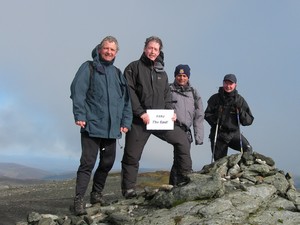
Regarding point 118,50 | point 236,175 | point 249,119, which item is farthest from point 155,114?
point 249,119

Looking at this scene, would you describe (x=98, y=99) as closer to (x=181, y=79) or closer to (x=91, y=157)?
(x=91, y=157)

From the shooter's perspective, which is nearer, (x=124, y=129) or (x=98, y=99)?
(x=98, y=99)

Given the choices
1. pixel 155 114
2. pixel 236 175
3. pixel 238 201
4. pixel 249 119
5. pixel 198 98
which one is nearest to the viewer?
pixel 238 201

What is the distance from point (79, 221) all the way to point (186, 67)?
6123 mm

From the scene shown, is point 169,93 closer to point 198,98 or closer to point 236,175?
point 198,98

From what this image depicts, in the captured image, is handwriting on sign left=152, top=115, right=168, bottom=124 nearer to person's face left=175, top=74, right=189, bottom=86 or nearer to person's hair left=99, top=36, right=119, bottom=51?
person's face left=175, top=74, right=189, bottom=86

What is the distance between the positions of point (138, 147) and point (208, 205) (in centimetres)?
290

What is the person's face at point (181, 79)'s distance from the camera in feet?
45.0

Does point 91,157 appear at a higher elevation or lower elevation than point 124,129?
lower

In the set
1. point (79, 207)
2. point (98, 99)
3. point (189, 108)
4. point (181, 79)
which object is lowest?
point (79, 207)

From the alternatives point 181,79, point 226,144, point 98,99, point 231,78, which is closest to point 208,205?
point 98,99

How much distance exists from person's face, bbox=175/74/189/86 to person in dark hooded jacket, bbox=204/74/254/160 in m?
1.80

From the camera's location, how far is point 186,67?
539 inches

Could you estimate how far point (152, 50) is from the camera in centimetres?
1223
